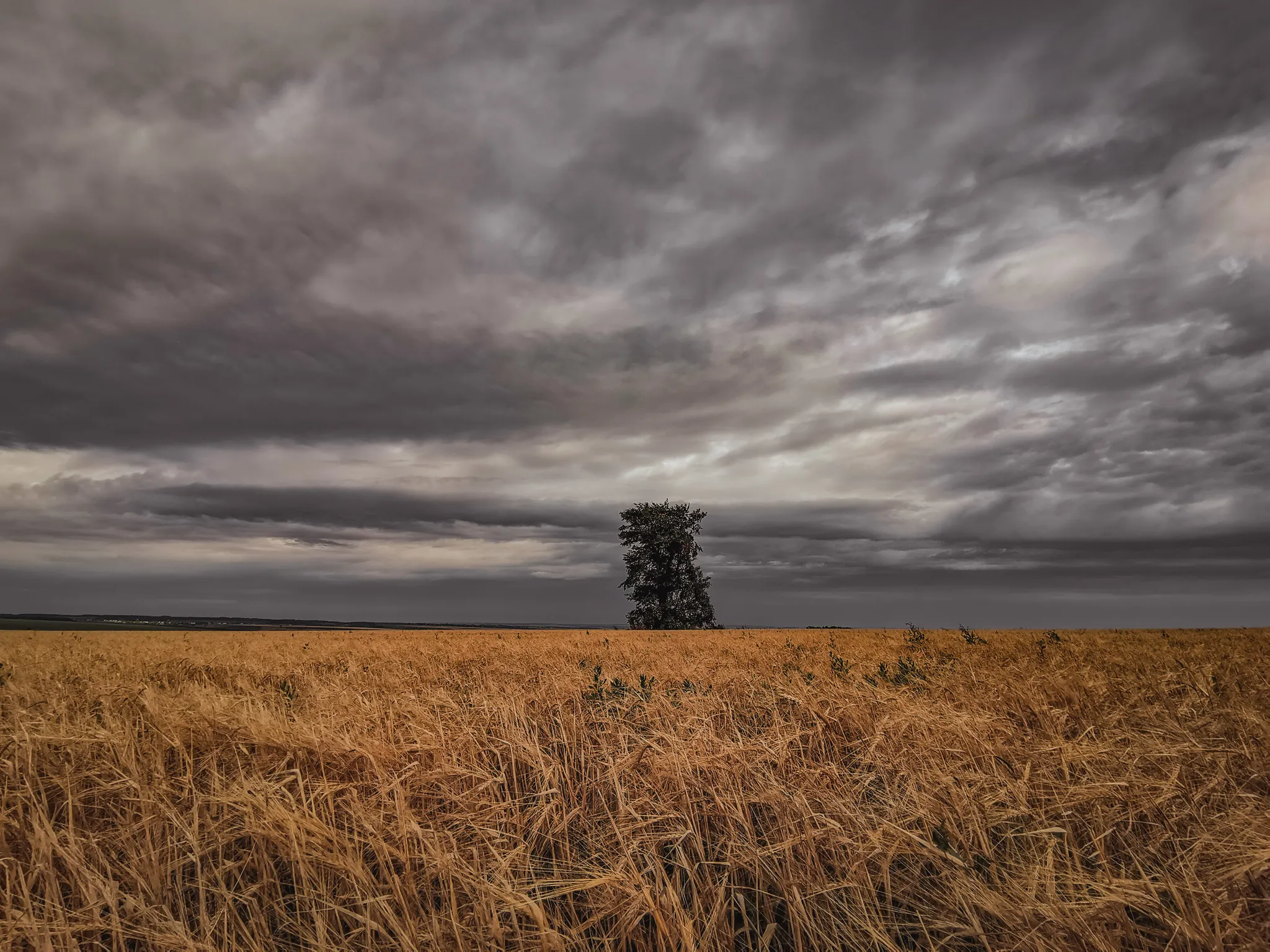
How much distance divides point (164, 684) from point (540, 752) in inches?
277

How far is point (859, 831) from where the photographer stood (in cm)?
357

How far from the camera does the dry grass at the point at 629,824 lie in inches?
110

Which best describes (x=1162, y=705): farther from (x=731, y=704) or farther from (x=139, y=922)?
(x=139, y=922)

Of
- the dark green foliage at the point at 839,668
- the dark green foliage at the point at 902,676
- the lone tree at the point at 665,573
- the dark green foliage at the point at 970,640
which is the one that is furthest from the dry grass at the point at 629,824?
the lone tree at the point at 665,573

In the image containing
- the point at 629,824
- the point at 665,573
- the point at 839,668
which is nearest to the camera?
the point at 629,824

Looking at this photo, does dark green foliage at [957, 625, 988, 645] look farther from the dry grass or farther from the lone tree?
the lone tree

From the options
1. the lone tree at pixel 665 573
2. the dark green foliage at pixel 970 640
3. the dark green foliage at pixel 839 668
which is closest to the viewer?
the dark green foliage at pixel 839 668

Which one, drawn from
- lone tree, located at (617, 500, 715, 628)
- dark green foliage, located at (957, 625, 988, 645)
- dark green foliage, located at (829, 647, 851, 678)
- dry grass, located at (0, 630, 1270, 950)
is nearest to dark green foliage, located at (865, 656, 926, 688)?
dark green foliage, located at (829, 647, 851, 678)

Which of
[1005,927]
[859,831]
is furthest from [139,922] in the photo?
[1005,927]

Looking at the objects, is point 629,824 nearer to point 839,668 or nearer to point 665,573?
point 839,668

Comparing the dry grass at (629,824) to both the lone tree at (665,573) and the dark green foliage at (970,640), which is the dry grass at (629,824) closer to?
the dark green foliage at (970,640)

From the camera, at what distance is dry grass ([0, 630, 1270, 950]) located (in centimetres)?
280

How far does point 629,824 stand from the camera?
405 cm

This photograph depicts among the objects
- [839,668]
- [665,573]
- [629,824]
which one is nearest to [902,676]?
[839,668]
